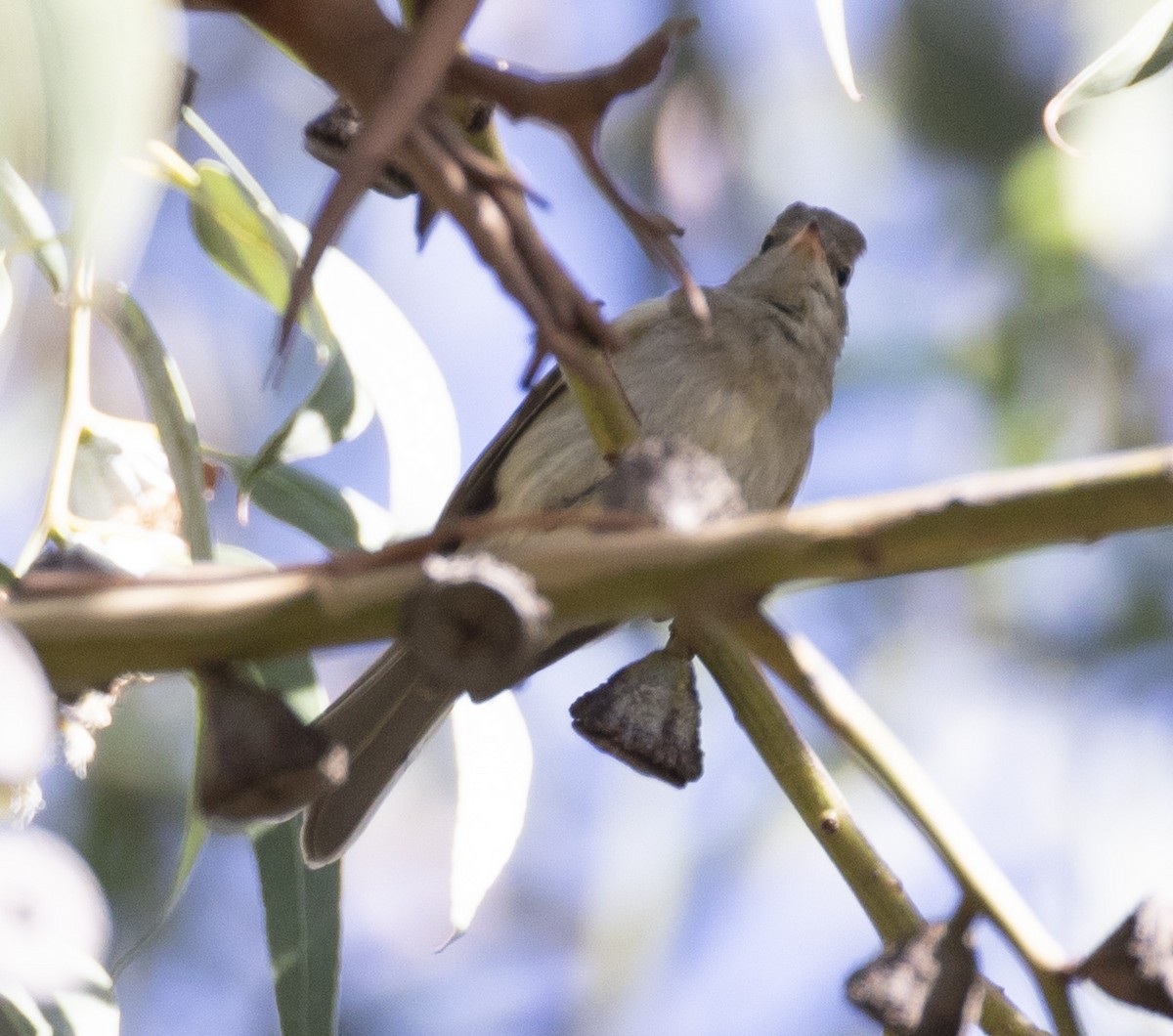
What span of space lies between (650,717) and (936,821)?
0.72 ft

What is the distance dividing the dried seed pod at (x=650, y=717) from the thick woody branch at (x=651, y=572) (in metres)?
0.30

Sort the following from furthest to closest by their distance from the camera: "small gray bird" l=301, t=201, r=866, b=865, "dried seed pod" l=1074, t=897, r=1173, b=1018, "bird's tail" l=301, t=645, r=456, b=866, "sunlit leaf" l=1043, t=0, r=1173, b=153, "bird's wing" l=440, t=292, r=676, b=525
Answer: "bird's wing" l=440, t=292, r=676, b=525 < "small gray bird" l=301, t=201, r=866, b=865 < "bird's tail" l=301, t=645, r=456, b=866 < "sunlit leaf" l=1043, t=0, r=1173, b=153 < "dried seed pod" l=1074, t=897, r=1173, b=1018

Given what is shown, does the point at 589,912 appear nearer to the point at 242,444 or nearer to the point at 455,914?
the point at 242,444

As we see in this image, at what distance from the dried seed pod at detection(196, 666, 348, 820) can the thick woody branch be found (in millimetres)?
20

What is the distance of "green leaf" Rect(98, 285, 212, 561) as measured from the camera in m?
1.44

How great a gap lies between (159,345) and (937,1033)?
3.64ft

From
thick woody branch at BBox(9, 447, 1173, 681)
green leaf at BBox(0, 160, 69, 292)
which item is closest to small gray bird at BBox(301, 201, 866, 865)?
green leaf at BBox(0, 160, 69, 292)

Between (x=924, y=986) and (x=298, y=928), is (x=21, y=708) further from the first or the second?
(x=298, y=928)

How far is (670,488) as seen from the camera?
2.21ft

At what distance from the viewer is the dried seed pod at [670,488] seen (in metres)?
0.67

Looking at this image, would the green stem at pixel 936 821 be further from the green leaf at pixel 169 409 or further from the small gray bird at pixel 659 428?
the small gray bird at pixel 659 428

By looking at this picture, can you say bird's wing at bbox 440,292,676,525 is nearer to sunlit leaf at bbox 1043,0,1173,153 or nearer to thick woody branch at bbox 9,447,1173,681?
sunlit leaf at bbox 1043,0,1173,153

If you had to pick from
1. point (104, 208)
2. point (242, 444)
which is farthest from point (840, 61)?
point (242, 444)

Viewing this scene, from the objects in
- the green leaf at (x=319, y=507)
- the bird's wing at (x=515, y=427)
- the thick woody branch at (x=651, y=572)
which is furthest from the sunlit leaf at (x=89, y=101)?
the bird's wing at (x=515, y=427)
